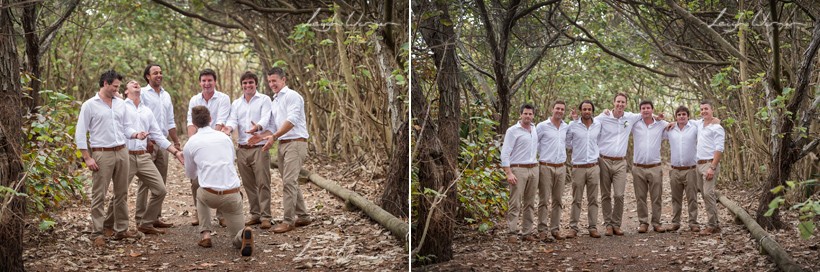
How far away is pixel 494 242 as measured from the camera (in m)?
4.03

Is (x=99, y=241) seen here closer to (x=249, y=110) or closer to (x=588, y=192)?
(x=249, y=110)

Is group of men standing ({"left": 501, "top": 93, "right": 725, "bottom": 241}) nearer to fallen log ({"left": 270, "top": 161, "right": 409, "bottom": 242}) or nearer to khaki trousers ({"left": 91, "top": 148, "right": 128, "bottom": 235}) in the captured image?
fallen log ({"left": 270, "top": 161, "right": 409, "bottom": 242})

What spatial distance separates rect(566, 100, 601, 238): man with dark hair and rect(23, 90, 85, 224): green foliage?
252 cm

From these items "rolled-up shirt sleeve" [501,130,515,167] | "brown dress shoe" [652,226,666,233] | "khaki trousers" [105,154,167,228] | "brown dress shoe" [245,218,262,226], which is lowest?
"brown dress shoe" [245,218,262,226]

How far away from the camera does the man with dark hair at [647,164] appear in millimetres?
3463

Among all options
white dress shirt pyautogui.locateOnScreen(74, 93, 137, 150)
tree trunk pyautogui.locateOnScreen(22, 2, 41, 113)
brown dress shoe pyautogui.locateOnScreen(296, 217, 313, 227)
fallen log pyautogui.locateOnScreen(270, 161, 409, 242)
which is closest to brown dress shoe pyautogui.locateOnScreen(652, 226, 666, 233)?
fallen log pyautogui.locateOnScreen(270, 161, 409, 242)

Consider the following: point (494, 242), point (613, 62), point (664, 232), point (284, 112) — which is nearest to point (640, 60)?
point (613, 62)

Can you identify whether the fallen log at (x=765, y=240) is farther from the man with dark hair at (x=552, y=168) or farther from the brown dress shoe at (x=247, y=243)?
the brown dress shoe at (x=247, y=243)

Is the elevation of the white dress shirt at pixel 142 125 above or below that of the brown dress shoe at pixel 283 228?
above

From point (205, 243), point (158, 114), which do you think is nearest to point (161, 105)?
point (158, 114)

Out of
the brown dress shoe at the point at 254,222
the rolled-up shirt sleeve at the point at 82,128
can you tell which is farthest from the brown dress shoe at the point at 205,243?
the brown dress shoe at the point at 254,222

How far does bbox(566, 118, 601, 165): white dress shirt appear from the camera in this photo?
3.61 meters

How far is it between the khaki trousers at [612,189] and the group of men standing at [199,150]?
1970mm

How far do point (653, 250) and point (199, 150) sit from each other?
9.03ft
